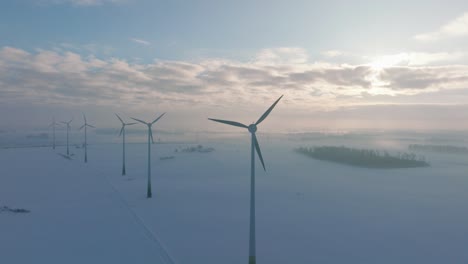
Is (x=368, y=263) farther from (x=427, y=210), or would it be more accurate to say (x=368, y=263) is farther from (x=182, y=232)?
(x=427, y=210)

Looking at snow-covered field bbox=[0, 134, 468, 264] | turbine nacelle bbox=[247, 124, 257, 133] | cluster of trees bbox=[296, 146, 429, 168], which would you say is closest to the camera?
turbine nacelle bbox=[247, 124, 257, 133]

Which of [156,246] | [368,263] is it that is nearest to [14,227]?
[156,246]

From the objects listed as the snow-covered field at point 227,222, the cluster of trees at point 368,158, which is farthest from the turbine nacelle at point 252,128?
the cluster of trees at point 368,158

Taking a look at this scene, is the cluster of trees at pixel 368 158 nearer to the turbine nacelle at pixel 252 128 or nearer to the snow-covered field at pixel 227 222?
the snow-covered field at pixel 227 222

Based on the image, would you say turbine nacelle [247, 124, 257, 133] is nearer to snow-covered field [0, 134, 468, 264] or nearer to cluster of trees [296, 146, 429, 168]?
A: snow-covered field [0, 134, 468, 264]

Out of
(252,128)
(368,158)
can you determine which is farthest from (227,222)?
(368,158)

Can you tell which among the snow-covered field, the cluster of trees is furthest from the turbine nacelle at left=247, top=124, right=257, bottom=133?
the cluster of trees
